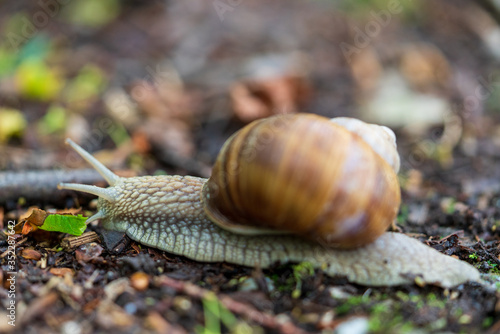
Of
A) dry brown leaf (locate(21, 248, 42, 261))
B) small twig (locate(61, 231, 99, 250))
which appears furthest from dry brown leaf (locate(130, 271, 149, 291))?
dry brown leaf (locate(21, 248, 42, 261))

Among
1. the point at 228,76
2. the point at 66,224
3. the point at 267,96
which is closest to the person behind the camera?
the point at 66,224

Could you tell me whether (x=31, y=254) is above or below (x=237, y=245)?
below

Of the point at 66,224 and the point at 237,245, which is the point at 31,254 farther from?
the point at 237,245

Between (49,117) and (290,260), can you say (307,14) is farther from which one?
(290,260)

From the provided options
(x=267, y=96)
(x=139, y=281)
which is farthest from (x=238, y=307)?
(x=267, y=96)

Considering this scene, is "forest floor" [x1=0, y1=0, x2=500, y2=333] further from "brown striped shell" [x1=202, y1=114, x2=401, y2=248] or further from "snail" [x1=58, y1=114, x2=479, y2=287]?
"brown striped shell" [x1=202, y1=114, x2=401, y2=248]

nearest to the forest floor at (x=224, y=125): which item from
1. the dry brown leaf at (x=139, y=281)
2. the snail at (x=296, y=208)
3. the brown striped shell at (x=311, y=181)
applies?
the dry brown leaf at (x=139, y=281)

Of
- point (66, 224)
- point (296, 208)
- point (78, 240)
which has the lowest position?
point (78, 240)

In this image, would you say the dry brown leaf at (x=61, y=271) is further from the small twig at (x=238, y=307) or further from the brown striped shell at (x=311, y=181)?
the brown striped shell at (x=311, y=181)

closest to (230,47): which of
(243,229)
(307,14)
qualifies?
(307,14)
